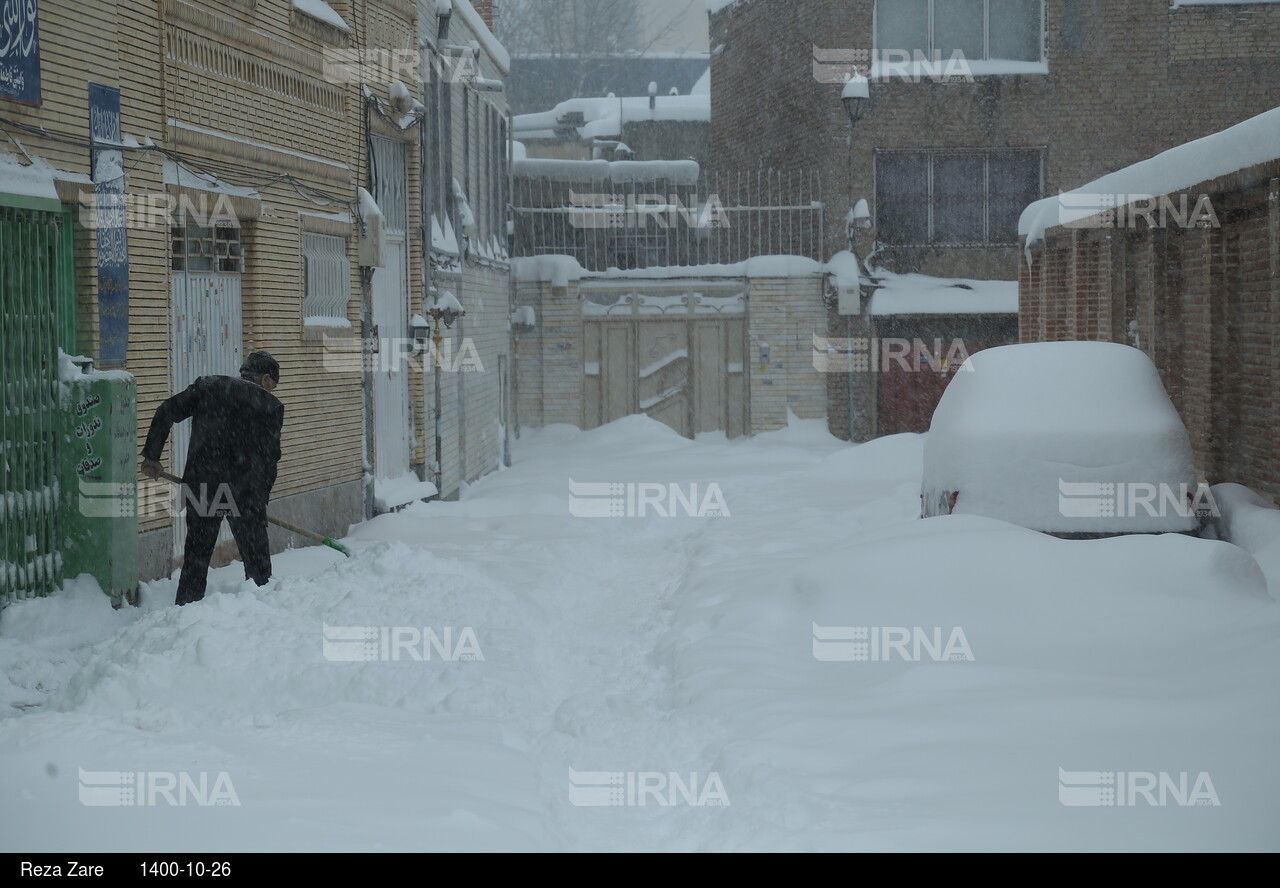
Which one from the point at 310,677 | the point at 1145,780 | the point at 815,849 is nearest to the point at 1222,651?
the point at 1145,780

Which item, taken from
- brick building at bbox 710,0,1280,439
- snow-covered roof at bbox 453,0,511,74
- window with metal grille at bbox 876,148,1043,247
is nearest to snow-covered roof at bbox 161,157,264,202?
snow-covered roof at bbox 453,0,511,74

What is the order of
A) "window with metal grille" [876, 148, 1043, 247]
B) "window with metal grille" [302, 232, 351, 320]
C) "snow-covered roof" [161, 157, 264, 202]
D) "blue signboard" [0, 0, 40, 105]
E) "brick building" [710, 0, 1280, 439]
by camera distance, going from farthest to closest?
"window with metal grille" [876, 148, 1043, 247] < "brick building" [710, 0, 1280, 439] < "window with metal grille" [302, 232, 351, 320] < "snow-covered roof" [161, 157, 264, 202] < "blue signboard" [0, 0, 40, 105]

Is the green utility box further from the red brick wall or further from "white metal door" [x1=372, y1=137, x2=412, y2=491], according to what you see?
the red brick wall

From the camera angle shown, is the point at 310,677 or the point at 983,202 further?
the point at 983,202

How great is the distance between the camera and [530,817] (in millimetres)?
4938

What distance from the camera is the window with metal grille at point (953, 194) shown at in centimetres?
2153

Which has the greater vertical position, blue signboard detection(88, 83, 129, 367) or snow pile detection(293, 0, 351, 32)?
snow pile detection(293, 0, 351, 32)

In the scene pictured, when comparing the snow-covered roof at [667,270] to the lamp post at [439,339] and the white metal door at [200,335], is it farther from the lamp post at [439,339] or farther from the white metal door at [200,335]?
the white metal door at [200,335]

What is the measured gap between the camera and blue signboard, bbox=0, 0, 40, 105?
7582mm

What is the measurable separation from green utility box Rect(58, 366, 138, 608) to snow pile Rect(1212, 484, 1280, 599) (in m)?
6.69

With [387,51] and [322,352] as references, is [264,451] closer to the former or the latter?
[322,352]

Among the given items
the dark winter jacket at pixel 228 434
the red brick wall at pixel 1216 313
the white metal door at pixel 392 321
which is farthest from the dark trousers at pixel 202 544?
the red brick wall at pixel 1216 313

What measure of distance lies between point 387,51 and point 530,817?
1036cm

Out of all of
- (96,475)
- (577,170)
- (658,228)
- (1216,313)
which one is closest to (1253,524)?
(1216,313)
